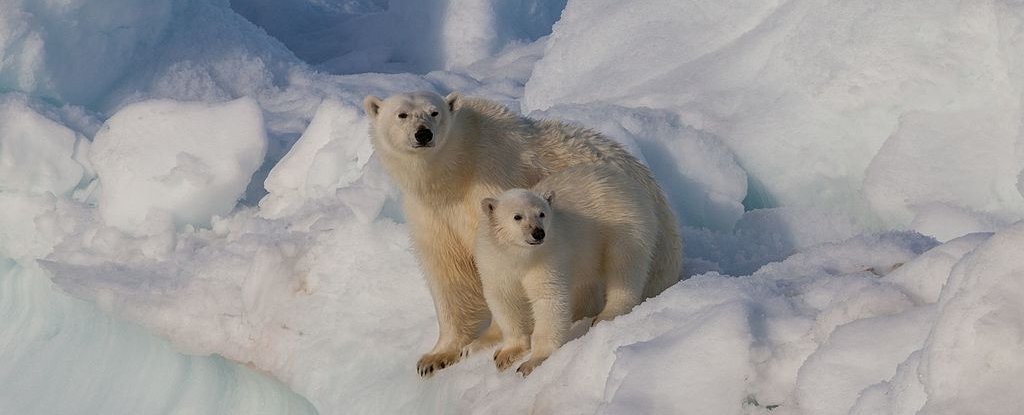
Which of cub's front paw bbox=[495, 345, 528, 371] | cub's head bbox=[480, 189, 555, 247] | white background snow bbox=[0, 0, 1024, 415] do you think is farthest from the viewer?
cub's front paw bbox=[495, 345, 528, 371]

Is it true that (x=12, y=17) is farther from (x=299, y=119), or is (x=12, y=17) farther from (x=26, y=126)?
(x=299, y=119)

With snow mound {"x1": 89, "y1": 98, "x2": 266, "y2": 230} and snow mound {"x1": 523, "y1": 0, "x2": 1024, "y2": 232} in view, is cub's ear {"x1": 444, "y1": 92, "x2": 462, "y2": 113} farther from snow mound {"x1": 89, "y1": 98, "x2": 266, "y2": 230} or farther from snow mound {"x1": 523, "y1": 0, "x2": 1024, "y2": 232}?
snow mound {"x1": 89, "y1": 98, "x2": 266, "y2": 230}

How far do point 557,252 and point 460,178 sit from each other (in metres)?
0.51

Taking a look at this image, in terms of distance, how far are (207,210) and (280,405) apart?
4.77 feet

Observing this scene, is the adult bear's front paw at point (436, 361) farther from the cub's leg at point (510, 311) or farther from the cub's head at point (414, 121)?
the cub's head at point (414, 121)

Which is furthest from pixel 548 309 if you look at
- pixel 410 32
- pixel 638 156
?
pixel 410 32

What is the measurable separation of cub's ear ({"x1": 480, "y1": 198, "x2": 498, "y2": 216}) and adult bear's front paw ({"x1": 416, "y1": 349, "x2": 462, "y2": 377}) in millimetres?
538

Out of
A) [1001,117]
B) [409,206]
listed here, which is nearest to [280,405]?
[409,206]

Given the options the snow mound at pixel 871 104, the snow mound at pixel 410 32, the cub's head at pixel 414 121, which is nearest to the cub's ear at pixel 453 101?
the cub's head at pixel 414 121

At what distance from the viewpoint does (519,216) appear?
391 cm

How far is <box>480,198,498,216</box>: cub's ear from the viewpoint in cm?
405

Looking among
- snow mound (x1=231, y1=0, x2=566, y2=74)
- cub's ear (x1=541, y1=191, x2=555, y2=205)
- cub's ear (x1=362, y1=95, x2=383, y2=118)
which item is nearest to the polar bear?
cub's ear (x1=541, y1=191, x2=555, y2=205)

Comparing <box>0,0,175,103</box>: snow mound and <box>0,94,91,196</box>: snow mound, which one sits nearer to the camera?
<box>0,94,91,196</box>: snow mound

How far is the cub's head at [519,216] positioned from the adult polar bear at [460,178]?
0.32 metres
